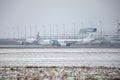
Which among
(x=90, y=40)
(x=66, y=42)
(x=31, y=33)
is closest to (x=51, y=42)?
(x=66, y=42)

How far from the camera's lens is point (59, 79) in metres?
5.79

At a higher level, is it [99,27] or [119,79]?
[99,27]

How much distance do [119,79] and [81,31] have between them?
38.9m

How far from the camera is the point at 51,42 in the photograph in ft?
118

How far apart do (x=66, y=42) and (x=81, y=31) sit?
42.5 feet

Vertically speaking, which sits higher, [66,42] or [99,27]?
[99,27]

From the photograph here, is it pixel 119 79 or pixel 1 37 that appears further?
pixel 1 37

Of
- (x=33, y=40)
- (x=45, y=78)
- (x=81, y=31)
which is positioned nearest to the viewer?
(x=45, y=78)

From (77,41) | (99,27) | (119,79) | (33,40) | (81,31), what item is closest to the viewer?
(119,79)

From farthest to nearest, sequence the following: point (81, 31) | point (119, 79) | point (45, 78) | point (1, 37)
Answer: point (1, 37) < point (81, 31) < point (45, 78) < point (119, 79)

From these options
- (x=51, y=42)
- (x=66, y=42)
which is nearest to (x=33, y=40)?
(x=51, y=42)

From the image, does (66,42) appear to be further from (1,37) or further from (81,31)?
(1,37)

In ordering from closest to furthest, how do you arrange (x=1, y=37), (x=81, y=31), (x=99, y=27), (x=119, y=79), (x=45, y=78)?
(x=119, y=79)
(x=45, y=78)
(x=81, y=31)
(x=99, y=27)
(x=1, y=37)

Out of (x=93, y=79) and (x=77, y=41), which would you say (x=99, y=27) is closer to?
(x=77, y=41)
